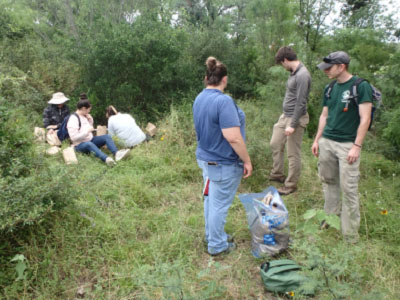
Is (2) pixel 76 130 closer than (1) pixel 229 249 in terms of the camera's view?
No

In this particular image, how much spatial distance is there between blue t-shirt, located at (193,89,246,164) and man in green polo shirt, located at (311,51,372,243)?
0.95 m

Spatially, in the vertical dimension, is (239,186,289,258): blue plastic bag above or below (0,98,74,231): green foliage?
below

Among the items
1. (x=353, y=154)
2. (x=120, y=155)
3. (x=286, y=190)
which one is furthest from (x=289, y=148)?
(x=120, y=155)

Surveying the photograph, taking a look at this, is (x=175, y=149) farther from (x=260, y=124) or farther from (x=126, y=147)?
(x=260, y=124)

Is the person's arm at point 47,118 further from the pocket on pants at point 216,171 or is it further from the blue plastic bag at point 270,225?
the blue plastic bag at point 270,225

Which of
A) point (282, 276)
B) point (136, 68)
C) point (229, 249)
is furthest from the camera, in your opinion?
point (136, 68)

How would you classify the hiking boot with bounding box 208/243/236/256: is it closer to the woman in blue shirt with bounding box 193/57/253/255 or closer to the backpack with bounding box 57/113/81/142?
the woman in blue shirt with bounding box 193/57/253/255

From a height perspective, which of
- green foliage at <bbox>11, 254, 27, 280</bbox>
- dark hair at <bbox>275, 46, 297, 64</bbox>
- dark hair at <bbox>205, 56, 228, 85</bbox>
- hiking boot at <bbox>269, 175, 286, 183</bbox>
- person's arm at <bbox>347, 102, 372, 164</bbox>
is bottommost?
hiking boot at <bbox>269, 175, 286, 183</bbox>

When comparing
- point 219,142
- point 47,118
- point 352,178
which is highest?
point 219,142

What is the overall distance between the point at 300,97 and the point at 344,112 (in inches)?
37.2

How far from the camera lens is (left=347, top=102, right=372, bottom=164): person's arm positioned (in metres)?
2.64

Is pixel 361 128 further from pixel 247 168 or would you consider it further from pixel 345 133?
pixel 247 168

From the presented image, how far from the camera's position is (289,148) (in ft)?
13.2

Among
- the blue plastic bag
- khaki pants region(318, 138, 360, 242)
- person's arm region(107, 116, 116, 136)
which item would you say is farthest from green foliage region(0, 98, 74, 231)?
khaki pants region(318, 138, 360, 242)
